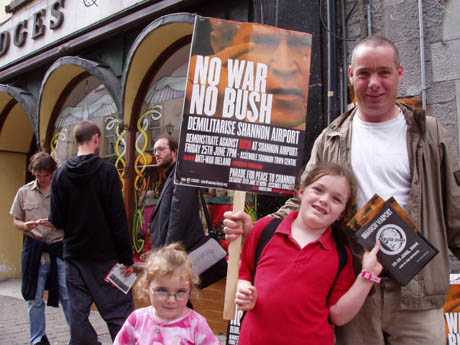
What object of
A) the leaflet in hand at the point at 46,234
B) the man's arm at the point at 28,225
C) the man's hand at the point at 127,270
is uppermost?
the man's arm at the point at 28,225

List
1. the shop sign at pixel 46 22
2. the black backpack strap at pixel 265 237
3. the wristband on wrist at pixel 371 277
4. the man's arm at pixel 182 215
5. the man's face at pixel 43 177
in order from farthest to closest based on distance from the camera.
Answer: the shop sign at pixel 46 22 < the man's face at pixel 43 177 < the man's arm at pixel 182 215 < the black backpack strap at pixel 265 237 < the wristband on wrist at pixel 371 277

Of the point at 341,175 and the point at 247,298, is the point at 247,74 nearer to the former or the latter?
the point at 341,175

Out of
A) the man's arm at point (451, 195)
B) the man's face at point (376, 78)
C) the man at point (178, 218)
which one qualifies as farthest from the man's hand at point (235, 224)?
the man at point (178, 218)

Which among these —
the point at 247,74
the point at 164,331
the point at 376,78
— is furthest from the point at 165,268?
the point at 376,78

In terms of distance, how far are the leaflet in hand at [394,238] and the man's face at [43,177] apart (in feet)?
12.2

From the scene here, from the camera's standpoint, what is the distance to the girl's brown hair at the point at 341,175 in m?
2.17

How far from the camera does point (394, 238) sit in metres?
2.09

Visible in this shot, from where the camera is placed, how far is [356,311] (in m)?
2.06

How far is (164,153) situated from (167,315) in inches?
82.2

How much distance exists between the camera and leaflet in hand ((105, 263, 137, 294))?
403cm

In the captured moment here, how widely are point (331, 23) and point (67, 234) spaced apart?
9.11 feet

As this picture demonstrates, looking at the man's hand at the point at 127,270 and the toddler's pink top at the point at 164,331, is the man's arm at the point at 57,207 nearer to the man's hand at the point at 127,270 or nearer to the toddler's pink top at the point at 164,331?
the man's hand at the point at 127,270

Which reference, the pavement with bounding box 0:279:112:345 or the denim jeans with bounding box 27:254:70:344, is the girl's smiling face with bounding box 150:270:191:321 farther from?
the pavement with bounding box 0:279:112:345

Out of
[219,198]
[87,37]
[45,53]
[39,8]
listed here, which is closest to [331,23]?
[219,198]
